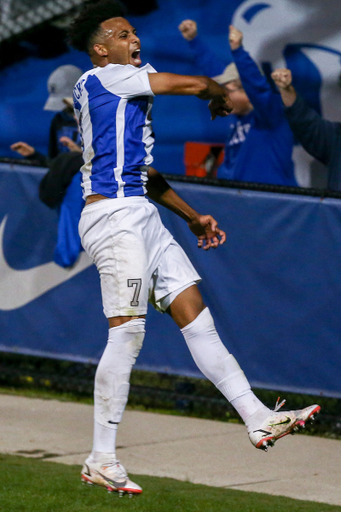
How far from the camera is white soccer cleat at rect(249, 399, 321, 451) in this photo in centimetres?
386

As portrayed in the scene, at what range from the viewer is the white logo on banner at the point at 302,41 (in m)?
6.63

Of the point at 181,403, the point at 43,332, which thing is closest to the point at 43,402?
the point at 43,332

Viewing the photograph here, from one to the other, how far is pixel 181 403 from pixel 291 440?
111cm

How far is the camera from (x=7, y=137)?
25.5 feet

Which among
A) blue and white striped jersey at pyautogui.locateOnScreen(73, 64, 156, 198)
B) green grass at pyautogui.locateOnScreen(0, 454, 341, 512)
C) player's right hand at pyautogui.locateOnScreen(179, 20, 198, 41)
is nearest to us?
blue and white striped jersey at pyautogui.locateOnScreen(73, 64, 156, 198)

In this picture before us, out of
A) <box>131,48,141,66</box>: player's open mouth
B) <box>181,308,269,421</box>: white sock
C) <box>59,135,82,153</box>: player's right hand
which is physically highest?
<box>131,48,141,66</box>: player's open mouth

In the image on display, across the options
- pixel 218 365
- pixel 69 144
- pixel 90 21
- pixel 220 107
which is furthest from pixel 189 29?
pixel 218 365

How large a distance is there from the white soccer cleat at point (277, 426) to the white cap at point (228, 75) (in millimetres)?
3637

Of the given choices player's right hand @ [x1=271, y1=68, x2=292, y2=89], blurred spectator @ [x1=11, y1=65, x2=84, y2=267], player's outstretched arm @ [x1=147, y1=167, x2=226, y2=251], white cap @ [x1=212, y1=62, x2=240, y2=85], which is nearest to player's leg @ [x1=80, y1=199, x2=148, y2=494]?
player's outstretched arm @ [x1=147, y1=167, x2=226, y2=251]

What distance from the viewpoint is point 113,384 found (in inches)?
159

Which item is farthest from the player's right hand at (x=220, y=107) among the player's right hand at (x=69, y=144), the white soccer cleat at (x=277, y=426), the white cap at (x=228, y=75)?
the player's right hand at (x=69, y=144)

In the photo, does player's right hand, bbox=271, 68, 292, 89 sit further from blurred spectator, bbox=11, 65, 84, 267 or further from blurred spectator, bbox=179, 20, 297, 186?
blurred spectator, bbox=11, 65, 84, 267

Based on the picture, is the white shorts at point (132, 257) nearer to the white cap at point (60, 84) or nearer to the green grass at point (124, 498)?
the green grass at point (124, 498)

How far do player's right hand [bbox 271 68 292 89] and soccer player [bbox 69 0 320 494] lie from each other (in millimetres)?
2538
